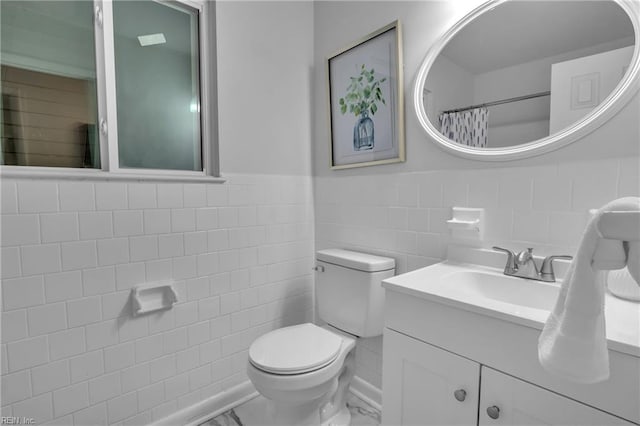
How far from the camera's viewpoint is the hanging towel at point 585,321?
54 cm

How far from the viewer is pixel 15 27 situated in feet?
3.79

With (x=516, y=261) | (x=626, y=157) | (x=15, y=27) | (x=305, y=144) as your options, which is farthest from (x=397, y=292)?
(x=15, y=27)

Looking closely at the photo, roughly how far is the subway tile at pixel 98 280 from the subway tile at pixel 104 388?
0.37 meters

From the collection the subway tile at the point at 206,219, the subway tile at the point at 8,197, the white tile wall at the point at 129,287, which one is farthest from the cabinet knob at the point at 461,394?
the subway tile at the point at 8,197

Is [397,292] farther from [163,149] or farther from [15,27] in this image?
[15,27]

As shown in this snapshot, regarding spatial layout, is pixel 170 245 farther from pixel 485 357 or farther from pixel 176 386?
pixel 485 357

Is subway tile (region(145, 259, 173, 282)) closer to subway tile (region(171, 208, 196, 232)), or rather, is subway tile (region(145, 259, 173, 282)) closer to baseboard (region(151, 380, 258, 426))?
A: subway tile (region(171, 208, 196, 232))

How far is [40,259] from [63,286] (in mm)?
131

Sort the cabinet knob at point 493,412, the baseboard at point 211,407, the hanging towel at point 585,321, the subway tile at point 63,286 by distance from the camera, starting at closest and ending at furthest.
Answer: the hanging towel at point 585,321 < the cabinet knob at point 493,412 < the subway tile at point 63,286 < the baseboard at point 211,407

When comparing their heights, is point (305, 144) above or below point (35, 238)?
above

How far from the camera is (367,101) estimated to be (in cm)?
167

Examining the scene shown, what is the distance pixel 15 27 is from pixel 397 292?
5.63 ft

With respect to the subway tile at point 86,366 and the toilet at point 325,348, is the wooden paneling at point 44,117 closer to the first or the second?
the subway tile at point 86,366

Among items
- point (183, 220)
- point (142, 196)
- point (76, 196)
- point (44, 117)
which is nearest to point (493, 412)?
point (183, 220)
